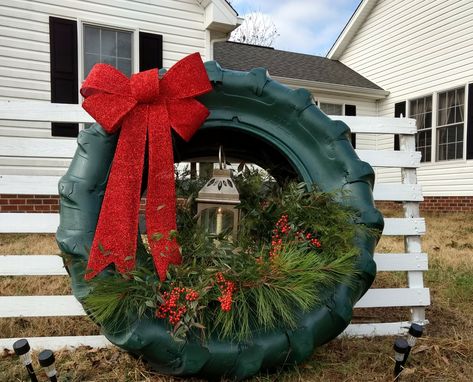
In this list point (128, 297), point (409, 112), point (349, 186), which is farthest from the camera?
point (409, 112)

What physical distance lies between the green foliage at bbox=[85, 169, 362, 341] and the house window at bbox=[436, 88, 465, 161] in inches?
295

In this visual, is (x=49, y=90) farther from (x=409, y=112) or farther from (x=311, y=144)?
(x=409, y=112)

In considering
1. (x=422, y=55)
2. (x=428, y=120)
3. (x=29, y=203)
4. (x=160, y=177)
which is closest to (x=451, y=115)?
(x=428, y=120)

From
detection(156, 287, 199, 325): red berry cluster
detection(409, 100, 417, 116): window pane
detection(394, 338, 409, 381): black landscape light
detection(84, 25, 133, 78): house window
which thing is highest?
detection(84, 25, 133, 78): house window

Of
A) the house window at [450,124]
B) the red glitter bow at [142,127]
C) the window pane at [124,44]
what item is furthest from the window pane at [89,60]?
the house window at [450,124]

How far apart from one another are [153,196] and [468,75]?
8143mm

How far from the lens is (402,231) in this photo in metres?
2.52

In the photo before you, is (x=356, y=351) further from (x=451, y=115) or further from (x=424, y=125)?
(x=424, y=125)

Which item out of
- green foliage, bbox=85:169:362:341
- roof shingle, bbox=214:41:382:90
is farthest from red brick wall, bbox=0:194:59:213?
roof shingle, bbox=214:41:382:90

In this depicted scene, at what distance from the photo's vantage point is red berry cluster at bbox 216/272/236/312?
1522mm

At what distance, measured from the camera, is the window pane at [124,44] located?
6.28 m

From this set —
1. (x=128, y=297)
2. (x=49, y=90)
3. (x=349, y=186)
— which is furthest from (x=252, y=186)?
(x=49, y=90)

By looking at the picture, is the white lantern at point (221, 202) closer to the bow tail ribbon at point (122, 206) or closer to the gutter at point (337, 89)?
the bow tail ribbon at point (122, 206)

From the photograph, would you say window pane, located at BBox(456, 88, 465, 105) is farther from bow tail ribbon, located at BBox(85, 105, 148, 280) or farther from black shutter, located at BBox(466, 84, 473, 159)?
bow tail ribbon, located at BBox(85, 105, 148, 280)
